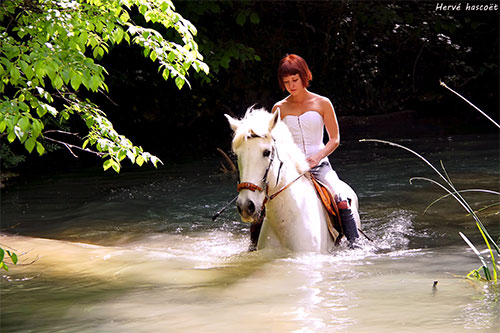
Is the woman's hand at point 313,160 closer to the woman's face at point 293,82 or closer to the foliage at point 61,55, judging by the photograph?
the woman's face at point 293,82

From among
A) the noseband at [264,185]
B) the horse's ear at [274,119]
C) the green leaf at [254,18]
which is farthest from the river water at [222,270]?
the green leaf at [254,18]

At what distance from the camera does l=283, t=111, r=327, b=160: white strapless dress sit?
6.05m

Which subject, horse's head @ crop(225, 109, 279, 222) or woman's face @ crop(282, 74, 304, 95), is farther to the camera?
woman's face @ crop(282, 74, 304, 95)

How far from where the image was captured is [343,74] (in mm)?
21281

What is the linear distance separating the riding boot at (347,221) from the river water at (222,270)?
0.50 feet

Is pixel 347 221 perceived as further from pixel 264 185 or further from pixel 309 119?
pixel 264 185

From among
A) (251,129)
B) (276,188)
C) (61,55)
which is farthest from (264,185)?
(61,55)

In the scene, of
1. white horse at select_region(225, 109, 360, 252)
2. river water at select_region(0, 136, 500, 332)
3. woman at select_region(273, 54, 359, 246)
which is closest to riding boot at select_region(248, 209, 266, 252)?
river water at select_region(0, 136, 500, 332)

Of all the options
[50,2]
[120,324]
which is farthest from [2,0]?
[120,324]

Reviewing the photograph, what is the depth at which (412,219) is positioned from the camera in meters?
8.41

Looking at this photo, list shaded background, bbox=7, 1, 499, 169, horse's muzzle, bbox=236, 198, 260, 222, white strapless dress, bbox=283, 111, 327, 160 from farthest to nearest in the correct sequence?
shaded background, bbox=7, 1, 499, 169 < white strapless dress, bbox=283, 111, 327, 160 < horse's muzzle, bbox=236, 198, 260, 222

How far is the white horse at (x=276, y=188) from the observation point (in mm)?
4875

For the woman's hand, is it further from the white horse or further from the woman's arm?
the white horse

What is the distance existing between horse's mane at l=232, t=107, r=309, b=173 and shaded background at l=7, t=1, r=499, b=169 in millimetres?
10964
